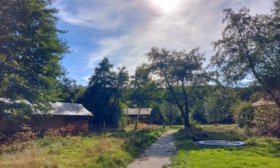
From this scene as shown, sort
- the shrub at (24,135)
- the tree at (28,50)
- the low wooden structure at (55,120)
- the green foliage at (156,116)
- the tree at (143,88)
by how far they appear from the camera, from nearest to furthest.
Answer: the tree at (28,50) → the shrub at (24,135) → the low wooden structure at (55,120) → the tree at (143,88) → the green foliage at (156,116)

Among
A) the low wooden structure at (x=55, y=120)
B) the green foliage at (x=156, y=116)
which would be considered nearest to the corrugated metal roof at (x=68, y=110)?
the low wooden structure at (x=55, y=120)

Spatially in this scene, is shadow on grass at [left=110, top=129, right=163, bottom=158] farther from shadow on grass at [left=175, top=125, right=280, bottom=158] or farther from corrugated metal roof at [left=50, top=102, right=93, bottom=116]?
corrugated metal roof at [left=50, top=102, right=93, bottom=116]

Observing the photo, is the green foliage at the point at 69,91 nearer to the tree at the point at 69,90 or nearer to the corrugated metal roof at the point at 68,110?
the tree at the point at 69,90

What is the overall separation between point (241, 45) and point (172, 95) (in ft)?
67.7

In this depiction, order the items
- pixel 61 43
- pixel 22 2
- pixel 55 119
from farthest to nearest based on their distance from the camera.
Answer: pixel 55 119, pixel 61 43, pixel 22 2

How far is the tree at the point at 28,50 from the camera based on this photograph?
41.0ft

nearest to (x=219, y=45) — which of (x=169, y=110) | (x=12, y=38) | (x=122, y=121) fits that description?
(x=12, y=38)

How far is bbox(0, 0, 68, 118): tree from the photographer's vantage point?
492 inches

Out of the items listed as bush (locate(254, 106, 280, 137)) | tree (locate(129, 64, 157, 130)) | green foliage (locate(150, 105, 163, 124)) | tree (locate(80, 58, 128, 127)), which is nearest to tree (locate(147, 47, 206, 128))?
tree (locate(129, 64, 157, 130))

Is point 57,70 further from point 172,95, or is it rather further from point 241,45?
point 172,95

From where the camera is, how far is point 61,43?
51.1ft

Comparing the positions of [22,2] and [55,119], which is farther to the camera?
[55,119]

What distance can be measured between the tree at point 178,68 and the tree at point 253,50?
1422 centimetres

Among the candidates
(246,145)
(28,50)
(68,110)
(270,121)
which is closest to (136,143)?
(246,145)
